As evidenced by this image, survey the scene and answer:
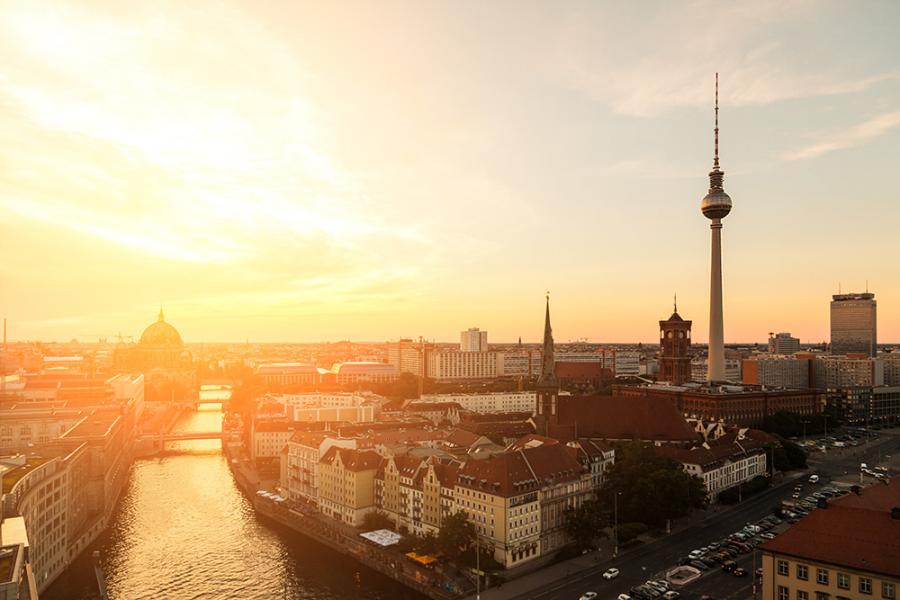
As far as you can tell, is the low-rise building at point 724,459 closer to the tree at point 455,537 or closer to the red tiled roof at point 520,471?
the red tiled roof at point 520,471

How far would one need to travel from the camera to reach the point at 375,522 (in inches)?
1645

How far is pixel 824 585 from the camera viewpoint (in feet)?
75.2

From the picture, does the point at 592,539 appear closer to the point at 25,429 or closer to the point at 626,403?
the point at 626,403

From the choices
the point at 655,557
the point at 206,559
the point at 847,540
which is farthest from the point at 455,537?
the point at 847,540

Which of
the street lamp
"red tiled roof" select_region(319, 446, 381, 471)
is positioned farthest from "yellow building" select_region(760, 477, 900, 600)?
"red tiled roof" select_region(319, 446, 381, 471)

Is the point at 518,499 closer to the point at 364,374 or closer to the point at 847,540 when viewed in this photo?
the point at 847,540

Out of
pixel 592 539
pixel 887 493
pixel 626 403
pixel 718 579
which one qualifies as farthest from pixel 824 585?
pixel 626 403

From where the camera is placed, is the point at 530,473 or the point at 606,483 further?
the point at 606,483

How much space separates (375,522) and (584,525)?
14152 mm

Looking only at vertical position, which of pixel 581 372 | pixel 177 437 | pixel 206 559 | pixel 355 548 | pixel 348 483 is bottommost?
pixel 206 559

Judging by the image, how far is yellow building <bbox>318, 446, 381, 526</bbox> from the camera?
42594 mm

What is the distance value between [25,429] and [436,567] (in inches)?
1851

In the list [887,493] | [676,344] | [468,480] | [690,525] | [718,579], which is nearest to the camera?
[887,493]

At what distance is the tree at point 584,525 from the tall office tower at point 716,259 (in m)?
58.0
